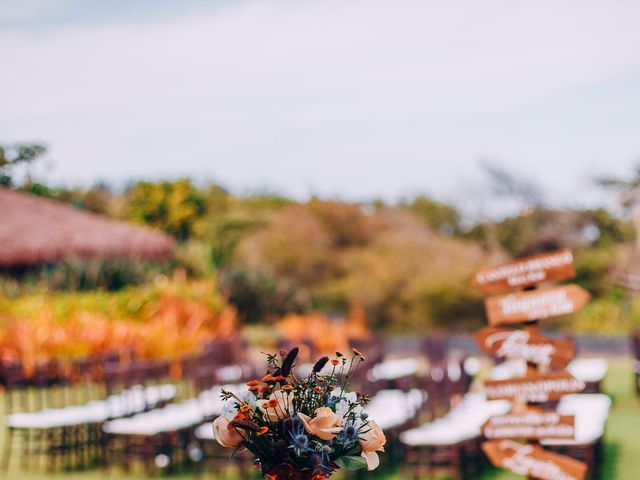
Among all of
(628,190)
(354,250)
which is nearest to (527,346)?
(354,250)

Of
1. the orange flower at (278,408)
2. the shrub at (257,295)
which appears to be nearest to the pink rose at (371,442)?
the orange flower at (278,408)

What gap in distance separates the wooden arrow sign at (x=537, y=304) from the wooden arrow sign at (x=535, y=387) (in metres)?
0.43

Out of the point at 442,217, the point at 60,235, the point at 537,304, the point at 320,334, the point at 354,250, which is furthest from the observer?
the point at 442,217

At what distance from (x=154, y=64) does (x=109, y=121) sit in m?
1.40

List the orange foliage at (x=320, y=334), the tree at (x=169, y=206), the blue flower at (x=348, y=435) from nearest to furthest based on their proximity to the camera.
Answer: the blue flower at (x=348, y=435) < the orange foliage at (x=320, y=334) < the tree at (x=169, y=206)

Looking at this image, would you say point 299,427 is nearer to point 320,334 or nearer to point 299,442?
point 299,442

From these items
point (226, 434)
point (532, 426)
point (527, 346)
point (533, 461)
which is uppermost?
point (527, 346)

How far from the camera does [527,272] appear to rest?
7164mm

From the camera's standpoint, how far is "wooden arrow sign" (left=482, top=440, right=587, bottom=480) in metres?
6.82

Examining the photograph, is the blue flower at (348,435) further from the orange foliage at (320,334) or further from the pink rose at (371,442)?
the orange foliage at (320,334)

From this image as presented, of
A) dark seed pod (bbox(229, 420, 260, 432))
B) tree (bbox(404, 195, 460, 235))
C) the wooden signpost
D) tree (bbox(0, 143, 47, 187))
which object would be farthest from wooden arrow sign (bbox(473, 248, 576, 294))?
tree (bbox(404, 195, 460, 235))

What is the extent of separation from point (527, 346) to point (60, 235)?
44.4 ft

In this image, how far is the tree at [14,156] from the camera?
1237cm

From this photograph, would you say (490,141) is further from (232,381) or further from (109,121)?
(232,381)
